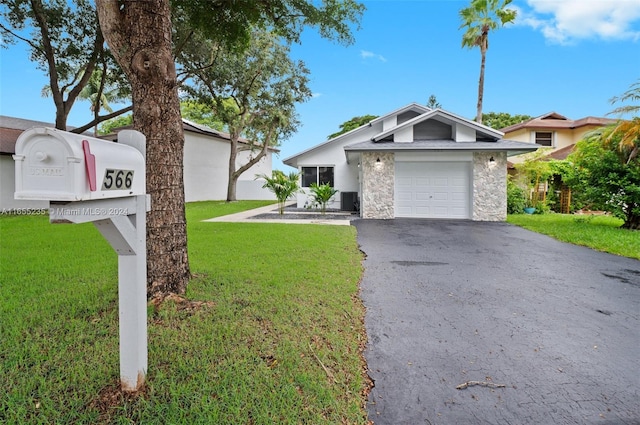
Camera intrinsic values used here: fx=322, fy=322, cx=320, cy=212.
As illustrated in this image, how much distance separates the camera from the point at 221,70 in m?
18.7

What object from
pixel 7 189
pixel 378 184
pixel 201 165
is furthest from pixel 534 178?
pixel 7 189

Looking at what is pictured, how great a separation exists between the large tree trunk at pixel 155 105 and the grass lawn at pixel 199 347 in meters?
0.61

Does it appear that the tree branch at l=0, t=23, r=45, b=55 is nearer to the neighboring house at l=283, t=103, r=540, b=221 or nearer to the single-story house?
the single-story house

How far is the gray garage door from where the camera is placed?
13125 millimetres

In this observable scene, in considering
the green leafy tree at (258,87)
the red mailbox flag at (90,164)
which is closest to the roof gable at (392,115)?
the green leafy tree at (258,87)

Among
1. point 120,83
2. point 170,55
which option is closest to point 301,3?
point 170,55

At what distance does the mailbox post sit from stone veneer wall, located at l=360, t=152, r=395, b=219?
11521 millimetres

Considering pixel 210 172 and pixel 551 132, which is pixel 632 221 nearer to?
pixel 551 132

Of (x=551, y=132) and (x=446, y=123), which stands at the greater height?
(x=551, y=132)

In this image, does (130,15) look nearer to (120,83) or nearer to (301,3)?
(301,3)

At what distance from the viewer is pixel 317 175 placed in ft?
56.3

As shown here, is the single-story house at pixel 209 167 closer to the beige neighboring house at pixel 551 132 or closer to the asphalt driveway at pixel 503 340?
the asphalt driveway at pixel 503 340

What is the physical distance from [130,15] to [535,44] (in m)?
23.3

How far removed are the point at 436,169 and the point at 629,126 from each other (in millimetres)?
5934
